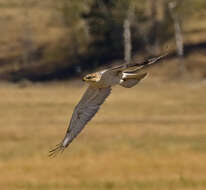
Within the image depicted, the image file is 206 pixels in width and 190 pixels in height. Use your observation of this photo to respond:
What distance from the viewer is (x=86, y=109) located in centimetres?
852

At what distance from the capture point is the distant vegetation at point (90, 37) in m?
52.8

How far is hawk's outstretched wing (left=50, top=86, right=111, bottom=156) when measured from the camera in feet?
27.2

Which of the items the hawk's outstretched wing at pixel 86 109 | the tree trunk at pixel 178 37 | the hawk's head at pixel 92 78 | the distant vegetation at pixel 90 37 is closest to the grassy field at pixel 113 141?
the tree trunk at pixel 178 37

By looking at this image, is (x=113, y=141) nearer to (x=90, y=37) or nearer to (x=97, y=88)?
(x=97, y=88)

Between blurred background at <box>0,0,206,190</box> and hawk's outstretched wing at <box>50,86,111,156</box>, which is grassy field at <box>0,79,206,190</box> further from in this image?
hawk's outstretched wing at <box>50,86,111,156</box>

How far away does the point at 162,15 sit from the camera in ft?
187

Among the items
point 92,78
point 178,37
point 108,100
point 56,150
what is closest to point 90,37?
point 178,37

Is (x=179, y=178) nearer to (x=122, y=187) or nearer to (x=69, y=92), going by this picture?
(x=122, y=187)

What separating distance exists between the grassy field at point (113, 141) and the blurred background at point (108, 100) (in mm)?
37

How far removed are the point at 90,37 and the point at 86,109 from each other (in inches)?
1939

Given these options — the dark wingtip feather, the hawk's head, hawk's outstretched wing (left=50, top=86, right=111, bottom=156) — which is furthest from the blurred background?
the dark wingtip feather

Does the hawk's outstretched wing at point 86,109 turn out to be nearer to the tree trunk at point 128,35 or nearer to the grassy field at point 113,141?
the grassy field at point 113,141

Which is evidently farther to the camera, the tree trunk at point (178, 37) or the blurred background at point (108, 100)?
the tree trunk at point (178, 37)

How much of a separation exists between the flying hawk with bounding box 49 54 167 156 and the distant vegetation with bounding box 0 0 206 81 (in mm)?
41801
